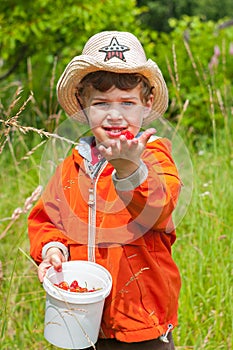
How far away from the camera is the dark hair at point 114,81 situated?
1.70 meters

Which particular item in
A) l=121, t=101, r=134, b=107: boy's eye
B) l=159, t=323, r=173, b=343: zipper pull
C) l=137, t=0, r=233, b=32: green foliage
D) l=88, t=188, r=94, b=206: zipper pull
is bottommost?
l=137, t=0, r=233, b=32: green foliage

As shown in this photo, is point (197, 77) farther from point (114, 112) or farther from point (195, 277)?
point (114, 112)

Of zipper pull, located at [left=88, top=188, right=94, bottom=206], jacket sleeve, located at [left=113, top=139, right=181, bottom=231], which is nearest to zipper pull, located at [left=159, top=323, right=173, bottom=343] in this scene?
jacket sleeve, located at [left=113, top=139, right=181, bottom=231]

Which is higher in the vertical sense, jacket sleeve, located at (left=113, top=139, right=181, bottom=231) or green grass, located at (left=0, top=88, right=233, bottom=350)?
jacket sleeve, located at (left=113, top=139, right=181, bottom=231)

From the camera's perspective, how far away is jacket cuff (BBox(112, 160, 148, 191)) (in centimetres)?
143

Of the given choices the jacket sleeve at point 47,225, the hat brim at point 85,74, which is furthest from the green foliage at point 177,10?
the jacket sleeve at point 47,225

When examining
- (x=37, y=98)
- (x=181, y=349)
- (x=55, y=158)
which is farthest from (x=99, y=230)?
(x=37, y=98)

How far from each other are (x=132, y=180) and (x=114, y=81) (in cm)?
38

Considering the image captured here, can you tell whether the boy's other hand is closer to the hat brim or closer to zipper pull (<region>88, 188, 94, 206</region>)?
zipper pull (<region>88, 188, 94, 206</region>)

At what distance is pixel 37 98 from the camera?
5312 mm

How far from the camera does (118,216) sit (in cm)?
169

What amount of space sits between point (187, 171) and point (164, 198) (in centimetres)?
40

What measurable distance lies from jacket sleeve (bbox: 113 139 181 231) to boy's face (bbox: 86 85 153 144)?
0.10 meters

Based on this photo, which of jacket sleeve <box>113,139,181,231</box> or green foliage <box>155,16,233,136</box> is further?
green foliage <box>155,16,233,136</box>
